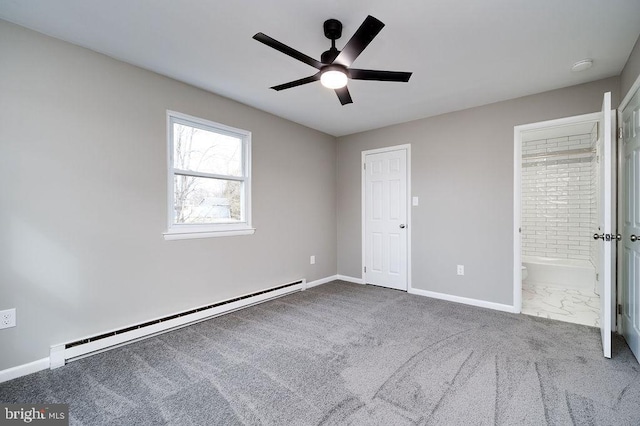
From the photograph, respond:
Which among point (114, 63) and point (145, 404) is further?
point (114, 63)

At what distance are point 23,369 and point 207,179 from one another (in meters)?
2.03

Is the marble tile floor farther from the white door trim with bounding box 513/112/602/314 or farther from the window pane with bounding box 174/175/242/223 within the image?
the window pane with bounding box 174/175/242/223

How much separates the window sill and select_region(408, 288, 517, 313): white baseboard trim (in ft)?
7.93

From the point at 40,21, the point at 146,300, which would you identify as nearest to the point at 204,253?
the point at 146,300

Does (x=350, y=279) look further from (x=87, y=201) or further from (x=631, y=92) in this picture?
(x=631, y=92)

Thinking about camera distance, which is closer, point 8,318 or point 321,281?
point 8,318

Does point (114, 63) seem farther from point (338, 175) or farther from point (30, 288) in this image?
point (338, 175)

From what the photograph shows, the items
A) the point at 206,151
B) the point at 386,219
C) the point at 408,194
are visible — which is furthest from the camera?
the point at 386,219

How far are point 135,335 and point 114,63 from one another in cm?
233

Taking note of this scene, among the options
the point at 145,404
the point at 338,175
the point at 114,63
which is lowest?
the point at 145,404

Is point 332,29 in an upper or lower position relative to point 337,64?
upper

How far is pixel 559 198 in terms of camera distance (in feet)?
15.8

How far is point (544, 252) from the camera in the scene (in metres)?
4.92

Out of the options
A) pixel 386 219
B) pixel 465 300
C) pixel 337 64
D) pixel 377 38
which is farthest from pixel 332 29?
pixel 465 300
